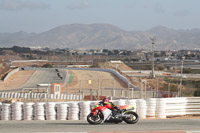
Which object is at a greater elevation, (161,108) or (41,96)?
(161,108)

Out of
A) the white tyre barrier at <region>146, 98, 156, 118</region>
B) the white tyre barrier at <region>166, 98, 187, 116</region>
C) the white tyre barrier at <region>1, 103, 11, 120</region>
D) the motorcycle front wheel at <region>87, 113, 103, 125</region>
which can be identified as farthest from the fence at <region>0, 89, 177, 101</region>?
the motorcycle front wheel at <region>87, 113, 103, 125</region>

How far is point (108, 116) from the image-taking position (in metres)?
18.8

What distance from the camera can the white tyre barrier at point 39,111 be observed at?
21.9 meters

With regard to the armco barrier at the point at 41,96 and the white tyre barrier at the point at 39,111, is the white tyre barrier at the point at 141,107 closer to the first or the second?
the white tyre barrier at the point at 39,111

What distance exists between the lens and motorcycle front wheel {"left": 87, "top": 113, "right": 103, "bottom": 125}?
18828 mm

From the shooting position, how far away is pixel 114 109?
62.2 ft

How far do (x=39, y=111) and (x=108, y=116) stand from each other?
4634mm

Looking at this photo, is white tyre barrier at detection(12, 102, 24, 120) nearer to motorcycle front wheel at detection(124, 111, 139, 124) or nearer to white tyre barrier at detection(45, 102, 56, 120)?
white tyre barrier at detection(45, 102, 56, 120)

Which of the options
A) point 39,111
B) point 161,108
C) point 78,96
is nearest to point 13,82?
point 78,96

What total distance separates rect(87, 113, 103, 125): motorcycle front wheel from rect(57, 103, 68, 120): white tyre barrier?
10.8ft

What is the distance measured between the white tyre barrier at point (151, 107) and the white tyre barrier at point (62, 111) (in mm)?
4381

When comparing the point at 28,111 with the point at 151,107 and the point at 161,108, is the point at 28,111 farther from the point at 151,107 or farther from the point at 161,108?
the point at 161,108

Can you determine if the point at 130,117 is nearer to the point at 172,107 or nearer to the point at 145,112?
the point at 145,112

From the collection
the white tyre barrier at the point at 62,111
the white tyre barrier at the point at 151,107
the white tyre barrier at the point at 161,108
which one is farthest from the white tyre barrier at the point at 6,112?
the white tyre barrier at the point at 161,108
